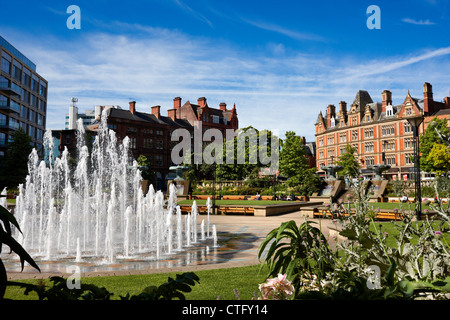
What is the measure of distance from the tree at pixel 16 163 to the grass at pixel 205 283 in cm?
4548

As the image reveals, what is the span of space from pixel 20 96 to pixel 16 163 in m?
21.3

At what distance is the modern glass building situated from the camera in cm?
5691

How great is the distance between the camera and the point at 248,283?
233 inches

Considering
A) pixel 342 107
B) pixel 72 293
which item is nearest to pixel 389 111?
pixel 342 107

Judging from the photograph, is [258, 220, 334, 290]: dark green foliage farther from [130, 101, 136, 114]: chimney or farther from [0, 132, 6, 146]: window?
[130, 101, 136, 114]: chimney

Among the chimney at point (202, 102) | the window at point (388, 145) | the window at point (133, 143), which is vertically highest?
the chimney at point (202, 102)

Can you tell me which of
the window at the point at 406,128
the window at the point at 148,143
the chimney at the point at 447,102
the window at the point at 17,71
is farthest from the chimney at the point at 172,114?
the chimney at the point at 447,102

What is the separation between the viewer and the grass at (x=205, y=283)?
5203 mm

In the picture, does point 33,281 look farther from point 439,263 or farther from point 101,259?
point 439,263

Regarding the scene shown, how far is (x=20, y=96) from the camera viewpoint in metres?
61.2

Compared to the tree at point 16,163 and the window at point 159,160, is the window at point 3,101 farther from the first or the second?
the window at point 159,160

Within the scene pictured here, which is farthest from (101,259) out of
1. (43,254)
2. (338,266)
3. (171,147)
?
(171,147)

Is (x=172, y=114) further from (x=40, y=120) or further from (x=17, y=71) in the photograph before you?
(x=17, y=71)
